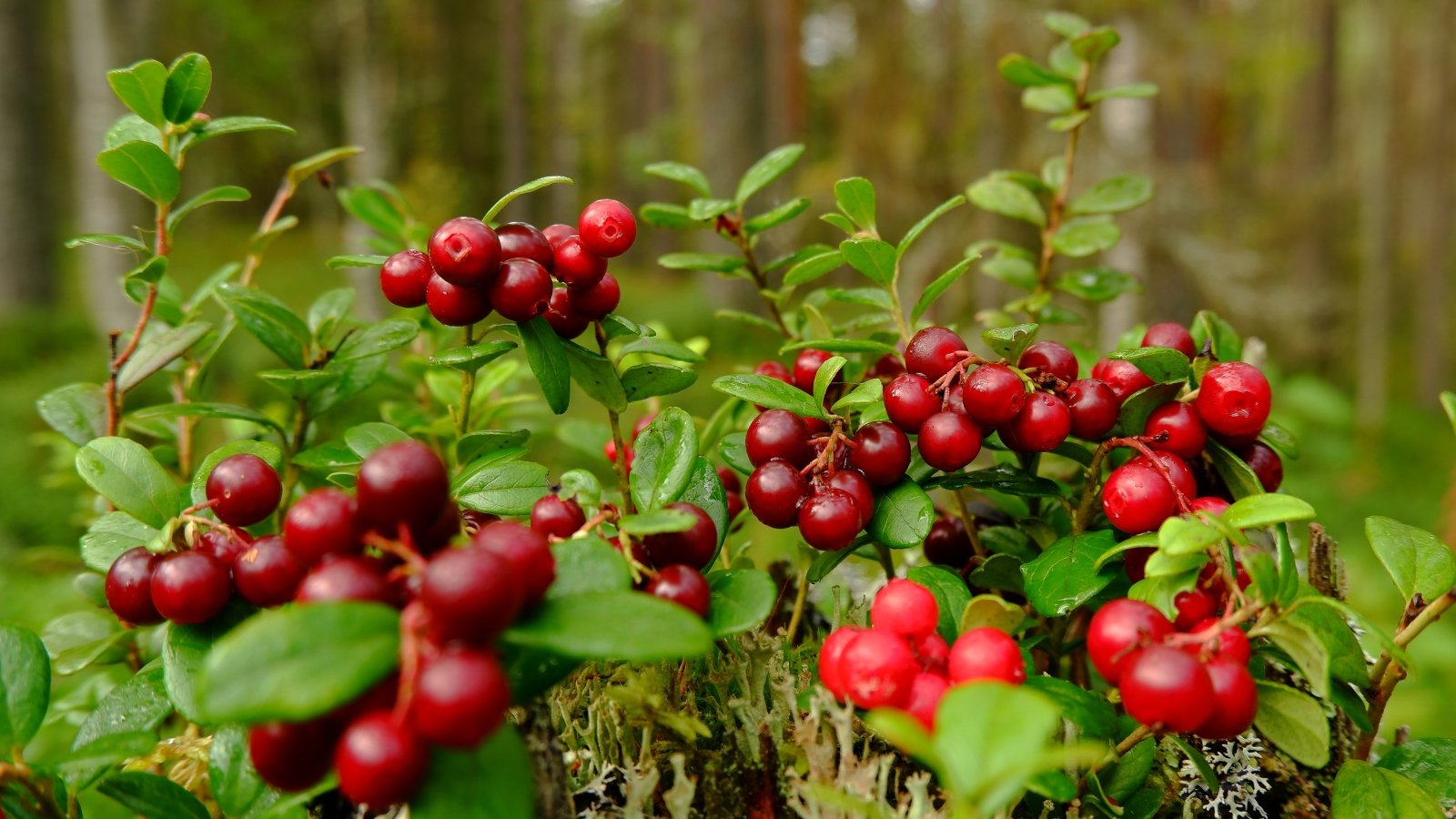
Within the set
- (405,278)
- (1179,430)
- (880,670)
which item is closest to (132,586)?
(405,278)

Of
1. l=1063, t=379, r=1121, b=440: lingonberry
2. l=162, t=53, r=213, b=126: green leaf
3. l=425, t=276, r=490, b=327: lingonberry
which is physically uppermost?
l=162, t=53, r=213, b=126: green leaf

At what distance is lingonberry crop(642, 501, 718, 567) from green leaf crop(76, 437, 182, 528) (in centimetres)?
36

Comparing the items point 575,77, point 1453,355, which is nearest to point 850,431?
point 1453,355

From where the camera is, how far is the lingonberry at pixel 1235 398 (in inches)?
26.7

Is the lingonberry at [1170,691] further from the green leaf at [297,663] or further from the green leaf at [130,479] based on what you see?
the green leaf at [130,479]

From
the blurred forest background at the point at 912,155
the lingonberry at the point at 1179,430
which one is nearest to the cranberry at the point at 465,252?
the lingonberry at the point at 1179,430

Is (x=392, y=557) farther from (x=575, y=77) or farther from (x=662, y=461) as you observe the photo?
(x=575, y=77)

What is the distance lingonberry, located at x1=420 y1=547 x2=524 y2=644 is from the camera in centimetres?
41

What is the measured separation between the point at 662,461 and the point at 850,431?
0.16 metres

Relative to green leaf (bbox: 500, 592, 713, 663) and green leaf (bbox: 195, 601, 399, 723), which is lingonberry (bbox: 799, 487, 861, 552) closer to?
green leaf (bbox: 500, 592, 713, 663)

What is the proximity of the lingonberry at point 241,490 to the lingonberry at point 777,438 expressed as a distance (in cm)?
35

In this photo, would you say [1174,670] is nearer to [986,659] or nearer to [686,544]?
[986,659]

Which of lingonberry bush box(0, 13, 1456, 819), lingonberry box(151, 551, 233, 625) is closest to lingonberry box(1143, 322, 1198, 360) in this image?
lingonberry bush box(0, 13, 1456, 819)

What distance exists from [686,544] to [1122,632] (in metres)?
0.27
